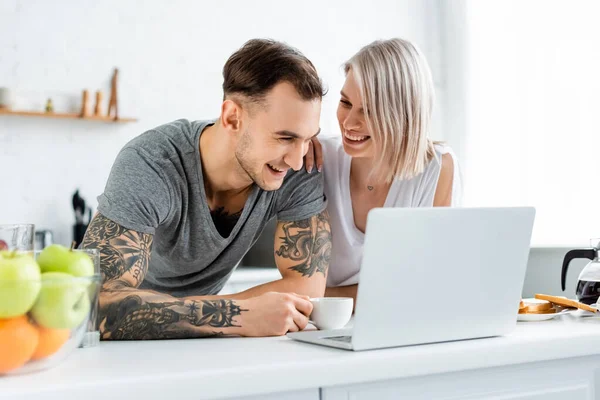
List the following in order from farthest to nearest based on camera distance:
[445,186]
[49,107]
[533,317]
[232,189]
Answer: [49,107] < [445,186] < [232,189] < [533,317]

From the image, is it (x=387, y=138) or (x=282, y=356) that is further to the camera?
(x=387, y=138)

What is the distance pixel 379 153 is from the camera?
2012 millimetres

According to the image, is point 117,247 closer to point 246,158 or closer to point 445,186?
point 246,158

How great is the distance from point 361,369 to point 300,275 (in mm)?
779

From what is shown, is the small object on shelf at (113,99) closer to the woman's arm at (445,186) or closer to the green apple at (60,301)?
the woman's arm at (445,186)

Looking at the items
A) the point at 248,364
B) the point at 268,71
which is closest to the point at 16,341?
the point at 248,364

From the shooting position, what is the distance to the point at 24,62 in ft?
12.4

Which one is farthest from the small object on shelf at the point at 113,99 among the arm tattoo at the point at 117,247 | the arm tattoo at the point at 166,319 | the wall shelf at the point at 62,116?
the arm tattoo at the point at 166,319

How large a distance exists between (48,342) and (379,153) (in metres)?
1.22

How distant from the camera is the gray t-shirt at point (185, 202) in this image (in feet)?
5.76

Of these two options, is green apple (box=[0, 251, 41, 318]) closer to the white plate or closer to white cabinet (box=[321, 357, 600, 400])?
white cabinet (box=[321, 357, 600, 400])

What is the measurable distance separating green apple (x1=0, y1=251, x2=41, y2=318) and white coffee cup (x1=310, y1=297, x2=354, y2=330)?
0.59 meters

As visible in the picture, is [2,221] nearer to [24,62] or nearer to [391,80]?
[24,62]

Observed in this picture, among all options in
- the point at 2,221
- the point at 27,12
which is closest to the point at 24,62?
the point at 27,12
